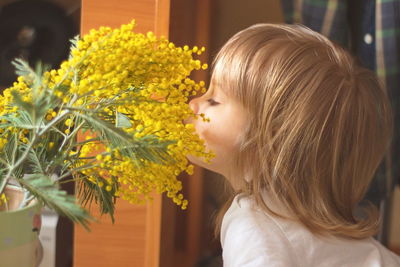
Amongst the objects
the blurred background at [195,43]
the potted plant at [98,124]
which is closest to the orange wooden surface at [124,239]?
the blurred background at [195,43]

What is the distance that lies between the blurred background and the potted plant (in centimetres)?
48

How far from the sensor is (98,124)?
53 cm

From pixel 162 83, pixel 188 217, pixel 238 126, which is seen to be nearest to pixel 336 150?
pixel 238 126

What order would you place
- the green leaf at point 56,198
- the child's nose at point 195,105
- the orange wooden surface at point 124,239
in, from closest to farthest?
1. the green leaf at point 56,198
2. the child's nose at point 195,105
3. the orange wooden surface at point 124,239

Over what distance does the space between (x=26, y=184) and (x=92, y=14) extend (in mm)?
652

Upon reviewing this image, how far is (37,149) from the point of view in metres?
0.61

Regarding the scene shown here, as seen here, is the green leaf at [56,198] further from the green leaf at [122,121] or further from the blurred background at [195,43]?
the blurred background at [195,43]

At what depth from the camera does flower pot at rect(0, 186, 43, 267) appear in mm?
551

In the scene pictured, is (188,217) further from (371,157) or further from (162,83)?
(162,83)

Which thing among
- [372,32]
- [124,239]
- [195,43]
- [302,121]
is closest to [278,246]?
[302,121]

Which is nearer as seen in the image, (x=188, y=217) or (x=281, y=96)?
(x=281, y=96)

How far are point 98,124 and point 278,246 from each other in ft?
1.29

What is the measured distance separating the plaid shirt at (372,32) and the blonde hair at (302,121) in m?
0.31

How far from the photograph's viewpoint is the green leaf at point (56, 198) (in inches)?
18.7
